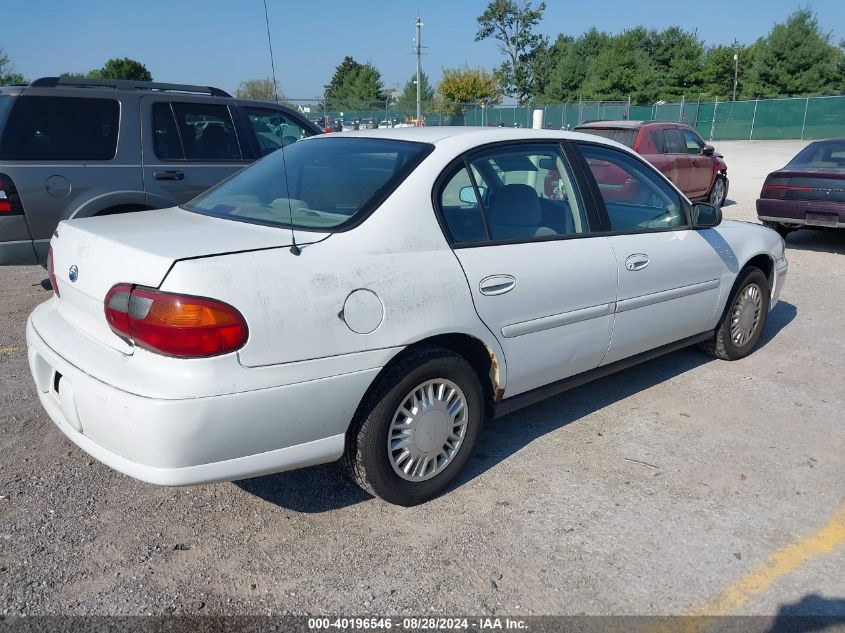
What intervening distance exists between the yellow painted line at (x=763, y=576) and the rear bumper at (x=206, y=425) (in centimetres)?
144

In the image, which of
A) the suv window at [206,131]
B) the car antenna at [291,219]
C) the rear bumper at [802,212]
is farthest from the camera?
the rear bumper at [802,212]

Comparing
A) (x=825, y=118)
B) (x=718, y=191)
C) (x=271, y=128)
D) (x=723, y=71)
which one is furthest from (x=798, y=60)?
(x=271, y=128)

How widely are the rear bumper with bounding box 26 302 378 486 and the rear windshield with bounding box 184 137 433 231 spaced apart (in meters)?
0.73

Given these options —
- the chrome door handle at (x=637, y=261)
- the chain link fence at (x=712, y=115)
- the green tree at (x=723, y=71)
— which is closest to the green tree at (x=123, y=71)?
the chain link fence at (x=712, y=115)

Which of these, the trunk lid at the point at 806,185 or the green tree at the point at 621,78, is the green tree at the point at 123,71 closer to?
the green tree at the point at 621,78

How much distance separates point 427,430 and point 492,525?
50 cm

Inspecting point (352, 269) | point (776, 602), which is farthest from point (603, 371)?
point (352, 269)

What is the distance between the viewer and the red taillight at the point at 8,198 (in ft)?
17.1

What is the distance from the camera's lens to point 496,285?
3199mm

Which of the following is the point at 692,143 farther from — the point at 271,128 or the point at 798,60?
the point at 798,60

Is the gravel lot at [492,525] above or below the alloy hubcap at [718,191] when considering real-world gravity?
above

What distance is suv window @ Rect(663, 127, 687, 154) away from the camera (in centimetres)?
1195

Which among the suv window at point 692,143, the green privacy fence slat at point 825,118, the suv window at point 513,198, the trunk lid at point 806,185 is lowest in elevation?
the green privacy fence slat at point 825,118

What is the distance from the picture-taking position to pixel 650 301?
4.04 meters
